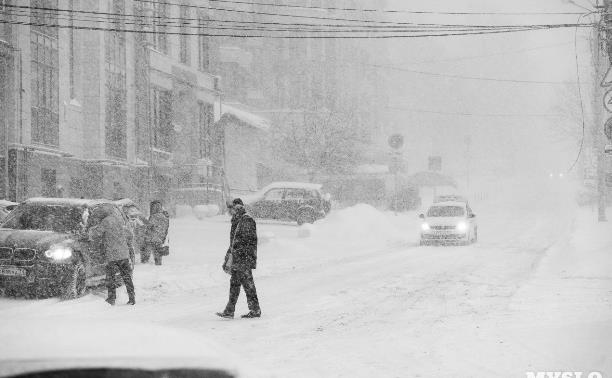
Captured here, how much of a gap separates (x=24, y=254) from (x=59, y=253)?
1.72 ft

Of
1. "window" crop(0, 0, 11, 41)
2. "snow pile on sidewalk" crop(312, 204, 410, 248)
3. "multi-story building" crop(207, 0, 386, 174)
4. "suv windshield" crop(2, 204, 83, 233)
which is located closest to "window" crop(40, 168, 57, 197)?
"window" crop(0, 0, 11, 41)

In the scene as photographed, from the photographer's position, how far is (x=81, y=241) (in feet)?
45.4

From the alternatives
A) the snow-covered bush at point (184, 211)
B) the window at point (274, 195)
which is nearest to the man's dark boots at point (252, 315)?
the window at point (274, 195)

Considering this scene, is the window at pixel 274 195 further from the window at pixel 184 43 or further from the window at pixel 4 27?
the window at pixel 4 27

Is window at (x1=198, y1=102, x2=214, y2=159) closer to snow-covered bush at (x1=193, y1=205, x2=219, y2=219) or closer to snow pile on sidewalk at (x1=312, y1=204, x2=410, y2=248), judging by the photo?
snow-covered bush at (x1=193, y1=205, x2=219, y2=219)

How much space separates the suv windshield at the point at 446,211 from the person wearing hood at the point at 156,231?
12.4 m

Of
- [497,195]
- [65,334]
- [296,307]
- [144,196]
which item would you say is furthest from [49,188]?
[497,195]

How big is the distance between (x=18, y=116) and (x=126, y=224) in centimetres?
1256

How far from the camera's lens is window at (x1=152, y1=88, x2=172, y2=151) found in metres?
39.4

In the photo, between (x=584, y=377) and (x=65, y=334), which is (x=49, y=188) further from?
(x=65, y=334)

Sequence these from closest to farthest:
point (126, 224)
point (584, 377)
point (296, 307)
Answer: point (584, 377)
point (296, 307)
point (126, 224)

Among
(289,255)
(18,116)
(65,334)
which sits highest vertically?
(18,116)

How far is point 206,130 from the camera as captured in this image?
45.3 metres

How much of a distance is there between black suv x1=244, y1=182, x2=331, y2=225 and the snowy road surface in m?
6.85
